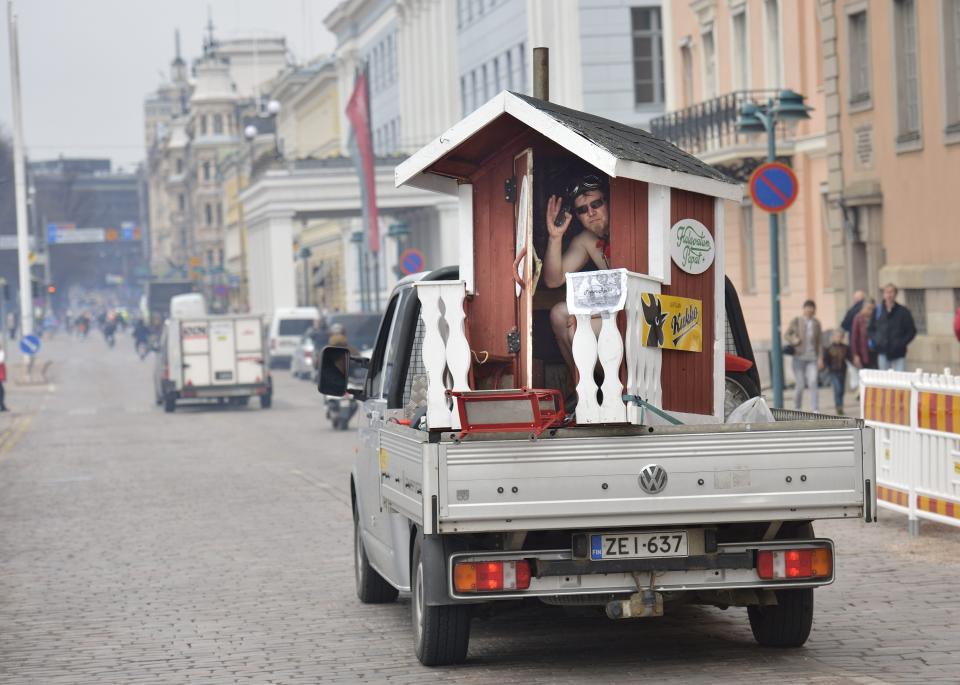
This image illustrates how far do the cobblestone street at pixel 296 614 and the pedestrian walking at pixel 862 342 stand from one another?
26.2ft

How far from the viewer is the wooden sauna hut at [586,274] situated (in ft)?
27.1

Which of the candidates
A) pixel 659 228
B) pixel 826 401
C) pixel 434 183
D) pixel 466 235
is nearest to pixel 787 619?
pixel 659 228

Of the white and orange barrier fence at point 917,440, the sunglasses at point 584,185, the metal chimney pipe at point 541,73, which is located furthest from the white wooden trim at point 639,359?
the white and orange barrier fence at point 917,440

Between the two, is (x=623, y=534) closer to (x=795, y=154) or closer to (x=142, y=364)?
(x=795, y=154)

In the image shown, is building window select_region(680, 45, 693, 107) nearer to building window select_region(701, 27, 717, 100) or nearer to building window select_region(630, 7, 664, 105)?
building window select_region(701, 27, 717, 100)

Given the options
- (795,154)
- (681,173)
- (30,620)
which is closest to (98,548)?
(30,620)

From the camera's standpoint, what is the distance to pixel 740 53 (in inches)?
1533

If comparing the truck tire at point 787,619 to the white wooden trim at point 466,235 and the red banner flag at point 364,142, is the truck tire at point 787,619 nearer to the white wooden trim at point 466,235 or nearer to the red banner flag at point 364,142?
the white wooden trim at point 466,235

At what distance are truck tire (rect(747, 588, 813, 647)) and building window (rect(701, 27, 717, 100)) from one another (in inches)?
1280

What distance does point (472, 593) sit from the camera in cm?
817

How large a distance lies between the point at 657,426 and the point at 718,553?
636 mm

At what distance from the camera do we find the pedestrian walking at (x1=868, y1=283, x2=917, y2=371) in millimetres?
24422

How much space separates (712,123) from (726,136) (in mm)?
754

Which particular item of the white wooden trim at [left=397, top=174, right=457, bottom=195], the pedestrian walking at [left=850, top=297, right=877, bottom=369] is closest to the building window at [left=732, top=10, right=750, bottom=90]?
the pedestrian walking at [left=850, top=297, right=877, bottom=369]
